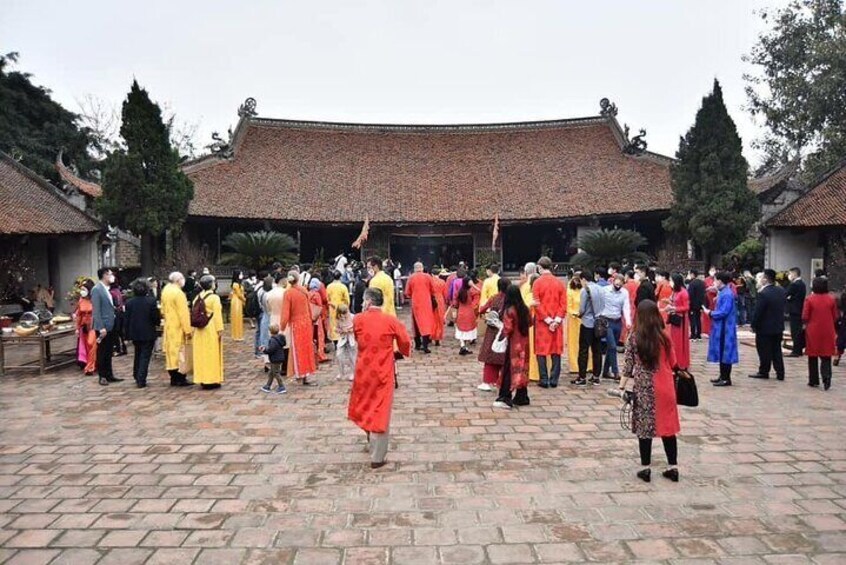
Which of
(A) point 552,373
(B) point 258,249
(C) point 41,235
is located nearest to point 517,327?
(A) point 552,373

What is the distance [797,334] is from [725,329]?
3.41m

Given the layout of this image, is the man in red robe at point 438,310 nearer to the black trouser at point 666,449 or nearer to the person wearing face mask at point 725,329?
the person wearing face mask at point 725,329

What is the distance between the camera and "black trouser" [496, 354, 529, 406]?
711cm

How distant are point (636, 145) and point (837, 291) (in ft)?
34.5

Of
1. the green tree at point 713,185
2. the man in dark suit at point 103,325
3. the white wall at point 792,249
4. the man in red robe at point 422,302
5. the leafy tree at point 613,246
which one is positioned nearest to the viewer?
the man in dark suit at point 103,325

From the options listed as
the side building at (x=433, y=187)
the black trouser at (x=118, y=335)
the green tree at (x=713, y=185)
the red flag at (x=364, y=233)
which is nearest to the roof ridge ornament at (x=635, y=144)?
the side building at (x=433, y=187)

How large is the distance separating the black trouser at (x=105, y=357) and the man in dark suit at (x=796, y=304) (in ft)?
33.7

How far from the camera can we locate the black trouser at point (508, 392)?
711cm

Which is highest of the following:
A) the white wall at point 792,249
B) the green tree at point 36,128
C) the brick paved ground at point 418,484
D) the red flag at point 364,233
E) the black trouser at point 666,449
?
the green tree at point 36,128

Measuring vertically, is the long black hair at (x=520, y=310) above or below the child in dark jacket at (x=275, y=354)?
above

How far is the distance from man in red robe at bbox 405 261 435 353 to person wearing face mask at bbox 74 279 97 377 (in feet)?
16.9

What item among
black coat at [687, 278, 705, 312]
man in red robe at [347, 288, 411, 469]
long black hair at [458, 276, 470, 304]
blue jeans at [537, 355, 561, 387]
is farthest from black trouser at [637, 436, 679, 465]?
black coat at [687, 278, 705, 312]

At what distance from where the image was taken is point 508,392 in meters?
7.13

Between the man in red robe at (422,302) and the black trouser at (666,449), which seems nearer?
the black trouser at (666,449)
